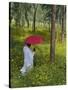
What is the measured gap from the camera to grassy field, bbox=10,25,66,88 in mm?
2500

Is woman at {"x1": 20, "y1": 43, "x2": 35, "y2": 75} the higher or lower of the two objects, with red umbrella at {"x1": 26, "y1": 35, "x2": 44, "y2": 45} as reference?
lower

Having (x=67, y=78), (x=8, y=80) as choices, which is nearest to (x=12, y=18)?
(x=8, y=80)

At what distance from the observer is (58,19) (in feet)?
8.56

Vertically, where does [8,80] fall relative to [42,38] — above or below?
below

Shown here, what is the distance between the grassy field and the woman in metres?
0.03

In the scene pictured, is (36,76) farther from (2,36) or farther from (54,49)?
(2,36)

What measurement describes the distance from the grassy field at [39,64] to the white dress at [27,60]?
30 mm

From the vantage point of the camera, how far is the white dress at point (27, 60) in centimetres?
253

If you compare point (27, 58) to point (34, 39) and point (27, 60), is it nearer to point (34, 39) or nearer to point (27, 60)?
point (27, 60)

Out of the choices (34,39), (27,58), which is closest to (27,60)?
(27,58)

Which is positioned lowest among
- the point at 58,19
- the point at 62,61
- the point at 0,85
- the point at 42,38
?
the point at 0,85

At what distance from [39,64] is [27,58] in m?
0.11

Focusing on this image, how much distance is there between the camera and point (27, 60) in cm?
254

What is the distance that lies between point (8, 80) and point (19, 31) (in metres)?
0.41
